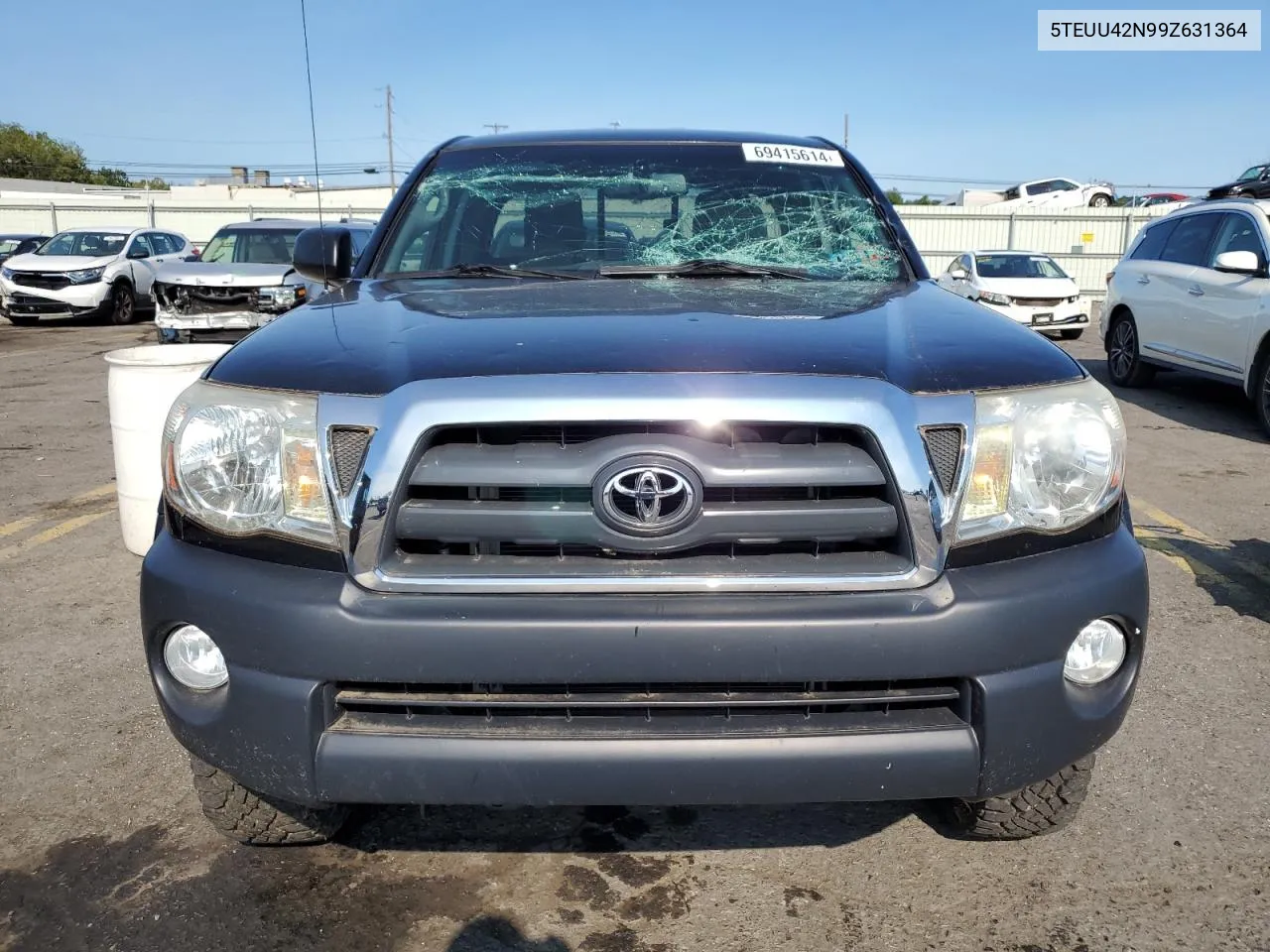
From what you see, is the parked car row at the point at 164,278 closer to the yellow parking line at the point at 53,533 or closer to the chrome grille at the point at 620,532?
the yellow parking line at the point at 53,533

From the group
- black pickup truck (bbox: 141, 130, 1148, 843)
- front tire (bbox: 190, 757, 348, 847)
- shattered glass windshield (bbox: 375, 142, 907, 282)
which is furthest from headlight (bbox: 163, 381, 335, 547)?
shattered glass windshield (bbox: 375, 142, 907, 282)

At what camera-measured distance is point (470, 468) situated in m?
1.84

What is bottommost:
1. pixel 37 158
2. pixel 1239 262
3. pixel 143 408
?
pixel 143 408

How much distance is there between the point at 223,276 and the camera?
11.2m

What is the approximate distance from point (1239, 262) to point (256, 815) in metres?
7.51

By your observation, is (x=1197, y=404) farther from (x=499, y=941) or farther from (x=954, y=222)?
(x=954, y=222)

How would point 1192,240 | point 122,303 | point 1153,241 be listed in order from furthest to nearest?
point 122,303
point 1153,241
point 1192,240

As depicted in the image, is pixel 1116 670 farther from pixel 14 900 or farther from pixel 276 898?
pixel 14 900

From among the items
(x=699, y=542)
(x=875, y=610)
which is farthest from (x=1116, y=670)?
(x=699, y=542)

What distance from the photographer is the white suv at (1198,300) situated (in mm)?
7551

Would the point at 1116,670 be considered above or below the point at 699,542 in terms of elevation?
below

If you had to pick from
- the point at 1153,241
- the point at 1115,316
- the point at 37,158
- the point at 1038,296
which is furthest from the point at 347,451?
the point at 37,158

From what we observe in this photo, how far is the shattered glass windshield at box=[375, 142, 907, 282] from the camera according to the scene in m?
3.06

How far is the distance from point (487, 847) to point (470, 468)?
107 centimetres
